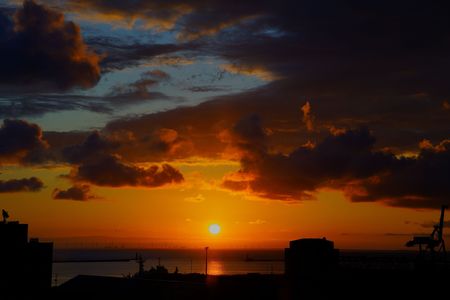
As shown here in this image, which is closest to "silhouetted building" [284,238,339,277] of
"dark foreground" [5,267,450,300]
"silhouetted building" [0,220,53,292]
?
"dark foreground" [5,267,450,300]

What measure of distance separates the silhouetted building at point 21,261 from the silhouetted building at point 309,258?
32.0 meters

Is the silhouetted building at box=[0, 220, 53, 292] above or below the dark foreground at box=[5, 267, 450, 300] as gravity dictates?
above

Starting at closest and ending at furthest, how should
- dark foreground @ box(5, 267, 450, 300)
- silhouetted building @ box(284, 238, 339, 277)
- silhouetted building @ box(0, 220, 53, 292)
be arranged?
dark foreground @ box(5, 267, 450, 300), silhouetted building @ box(284, 238, 339, 277), silhouetted building @ box(0, 220, 53, 292)

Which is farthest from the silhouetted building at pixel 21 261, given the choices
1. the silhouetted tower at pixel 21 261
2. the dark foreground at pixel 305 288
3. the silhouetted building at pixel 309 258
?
the silhouetted building at pixel 309 258

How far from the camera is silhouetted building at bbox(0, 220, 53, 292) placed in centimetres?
8331

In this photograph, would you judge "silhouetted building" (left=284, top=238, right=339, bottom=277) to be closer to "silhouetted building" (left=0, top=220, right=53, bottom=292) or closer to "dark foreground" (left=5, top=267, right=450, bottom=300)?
"dark foreground" (left=5, top=267, right=450, bottom=300)

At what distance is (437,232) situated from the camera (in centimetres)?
13050

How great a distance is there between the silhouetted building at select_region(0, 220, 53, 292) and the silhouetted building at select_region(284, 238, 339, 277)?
31987 mm

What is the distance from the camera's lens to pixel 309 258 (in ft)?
250

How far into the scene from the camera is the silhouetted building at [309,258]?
249 feet

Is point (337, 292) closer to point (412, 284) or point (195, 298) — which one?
point (412, 284)

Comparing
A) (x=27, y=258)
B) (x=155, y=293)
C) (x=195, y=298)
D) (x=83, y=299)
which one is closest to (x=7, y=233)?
(x=27, y=258)

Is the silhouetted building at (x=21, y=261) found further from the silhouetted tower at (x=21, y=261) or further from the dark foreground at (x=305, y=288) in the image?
the dark foreground at (x=305, y=288)

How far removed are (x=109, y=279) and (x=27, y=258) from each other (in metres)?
14.4
